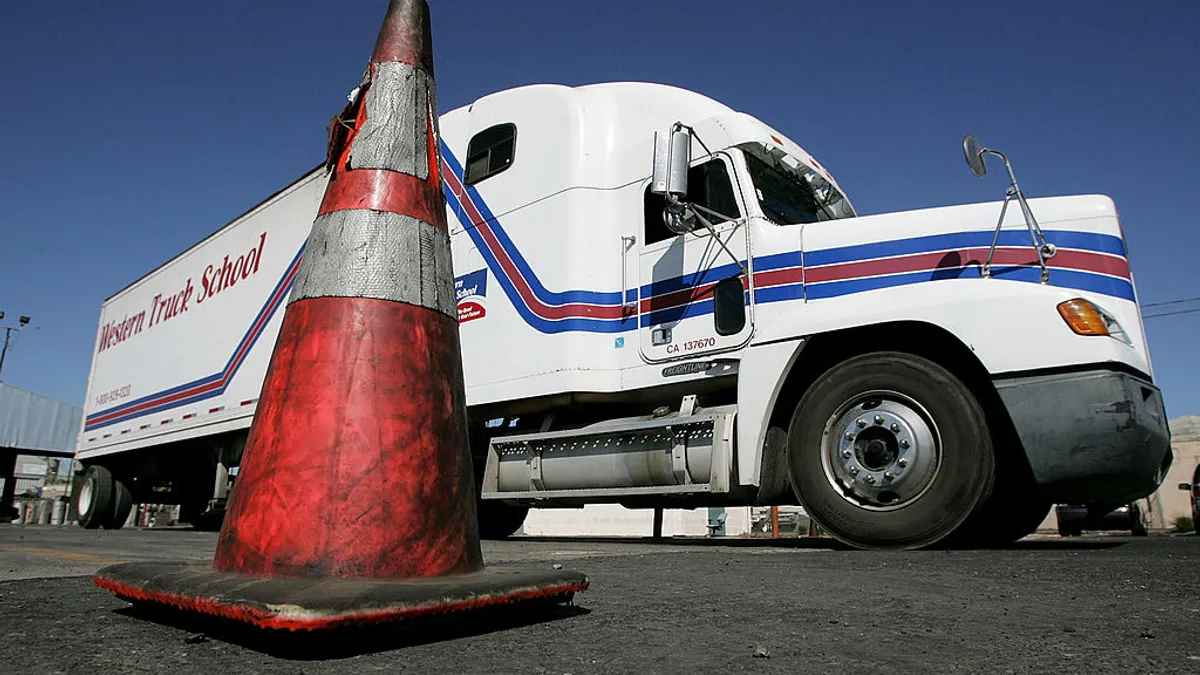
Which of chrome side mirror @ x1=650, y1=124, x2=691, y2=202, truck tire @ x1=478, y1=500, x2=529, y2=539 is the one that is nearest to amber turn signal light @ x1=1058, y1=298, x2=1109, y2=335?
chrome side mirror @ x1=650, y1=124, x2=691, y2=202

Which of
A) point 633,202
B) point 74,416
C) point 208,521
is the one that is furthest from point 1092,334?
point 74,416

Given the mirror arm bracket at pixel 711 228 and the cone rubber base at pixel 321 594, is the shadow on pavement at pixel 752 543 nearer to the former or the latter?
the mirror arm bracket at pixel 711 228

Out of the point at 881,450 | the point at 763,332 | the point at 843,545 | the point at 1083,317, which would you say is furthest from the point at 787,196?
the point at 843,545

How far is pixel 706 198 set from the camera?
20.3 feet

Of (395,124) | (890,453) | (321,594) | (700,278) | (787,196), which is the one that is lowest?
(321,594)

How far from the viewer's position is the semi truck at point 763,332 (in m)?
→ 4.48

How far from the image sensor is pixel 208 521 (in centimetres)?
1370

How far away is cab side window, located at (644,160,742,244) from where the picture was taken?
20.0 feet

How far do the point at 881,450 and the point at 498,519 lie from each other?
4.79 meters

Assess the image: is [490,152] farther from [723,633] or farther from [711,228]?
[723,633]

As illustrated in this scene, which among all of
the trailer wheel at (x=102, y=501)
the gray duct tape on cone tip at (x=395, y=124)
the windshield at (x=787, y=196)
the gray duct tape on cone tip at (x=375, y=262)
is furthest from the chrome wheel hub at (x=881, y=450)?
the trailer wheel at (x=102, y=501)

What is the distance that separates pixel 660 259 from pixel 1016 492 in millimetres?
2928

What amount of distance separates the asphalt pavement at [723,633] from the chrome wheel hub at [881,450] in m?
1.39

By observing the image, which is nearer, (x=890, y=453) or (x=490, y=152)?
(x=890, y=453)
